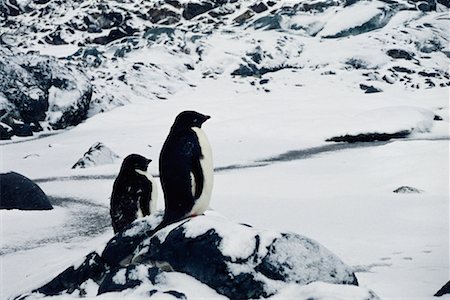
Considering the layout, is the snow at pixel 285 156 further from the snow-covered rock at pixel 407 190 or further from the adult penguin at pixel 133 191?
the adult penguin at pixel 133 191

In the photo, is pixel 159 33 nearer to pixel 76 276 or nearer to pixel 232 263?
pixel 76 276

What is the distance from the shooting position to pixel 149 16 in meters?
45.1

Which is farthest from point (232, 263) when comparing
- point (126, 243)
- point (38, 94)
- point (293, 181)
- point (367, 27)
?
point (367, 27)

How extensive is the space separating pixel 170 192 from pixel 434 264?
1904mm

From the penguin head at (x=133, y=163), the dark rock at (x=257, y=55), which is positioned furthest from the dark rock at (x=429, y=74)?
the penguin head at (x=133, y=163)

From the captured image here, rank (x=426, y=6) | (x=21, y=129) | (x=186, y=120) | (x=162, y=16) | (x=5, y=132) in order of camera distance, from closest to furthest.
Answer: (x=186, y=120) → (x=5, y=132) → (x=21, y=129) → (x=426, y=6) → (x=162, y=16)

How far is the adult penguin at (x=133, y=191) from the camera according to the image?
176 inches

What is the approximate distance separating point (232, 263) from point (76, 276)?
3.81 feet

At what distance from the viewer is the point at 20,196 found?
6809 millimetres

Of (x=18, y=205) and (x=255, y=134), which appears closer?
(x=18, y=205)

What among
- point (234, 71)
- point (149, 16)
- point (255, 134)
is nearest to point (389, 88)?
point (234, 71)

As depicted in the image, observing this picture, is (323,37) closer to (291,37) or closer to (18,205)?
(291,37)

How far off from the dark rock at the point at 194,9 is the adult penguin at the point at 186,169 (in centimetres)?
4223

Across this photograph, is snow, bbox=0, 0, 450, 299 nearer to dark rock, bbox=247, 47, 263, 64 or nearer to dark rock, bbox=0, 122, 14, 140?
dark rock, bbox=247, 47, 263, 64
